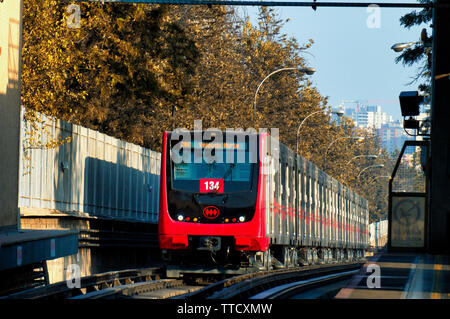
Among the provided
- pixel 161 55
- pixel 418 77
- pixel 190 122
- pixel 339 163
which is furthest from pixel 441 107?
pixel 339 163

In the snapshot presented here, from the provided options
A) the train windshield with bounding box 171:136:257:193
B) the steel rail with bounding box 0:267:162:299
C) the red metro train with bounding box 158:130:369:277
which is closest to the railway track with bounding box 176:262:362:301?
the red metro train with bounding box 158:130:369:277

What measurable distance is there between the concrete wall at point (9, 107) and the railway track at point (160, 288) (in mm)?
2524

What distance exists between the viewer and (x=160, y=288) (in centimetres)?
1814

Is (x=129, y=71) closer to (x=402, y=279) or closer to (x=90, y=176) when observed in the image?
(x=90, y=176)

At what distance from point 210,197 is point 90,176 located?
6492 mm

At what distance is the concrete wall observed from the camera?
17781 mm

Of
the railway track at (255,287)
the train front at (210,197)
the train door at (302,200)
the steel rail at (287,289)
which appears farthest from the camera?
the train door at (302,200)

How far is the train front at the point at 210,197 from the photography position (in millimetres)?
20344

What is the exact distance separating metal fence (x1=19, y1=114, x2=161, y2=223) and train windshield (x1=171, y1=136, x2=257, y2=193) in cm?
330

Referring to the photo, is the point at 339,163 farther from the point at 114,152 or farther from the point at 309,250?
the point at 114,152

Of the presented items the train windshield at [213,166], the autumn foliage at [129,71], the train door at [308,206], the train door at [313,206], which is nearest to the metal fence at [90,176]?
the autumn foliage at [129,71]

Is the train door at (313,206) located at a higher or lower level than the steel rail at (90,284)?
higher

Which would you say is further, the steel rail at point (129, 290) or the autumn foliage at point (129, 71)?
the autumn foliage at point (129, 71)

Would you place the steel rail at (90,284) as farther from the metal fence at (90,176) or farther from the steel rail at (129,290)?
the metal fence at (90,176)
